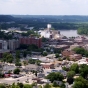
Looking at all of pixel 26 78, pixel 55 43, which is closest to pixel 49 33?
pixel 55 43

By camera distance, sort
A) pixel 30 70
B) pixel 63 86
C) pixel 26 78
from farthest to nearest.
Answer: pixel 30 70 → pixel 26 78 → pixel 63 86

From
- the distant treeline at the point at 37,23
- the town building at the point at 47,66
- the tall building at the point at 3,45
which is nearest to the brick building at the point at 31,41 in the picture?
the tall building at the point at 3,45

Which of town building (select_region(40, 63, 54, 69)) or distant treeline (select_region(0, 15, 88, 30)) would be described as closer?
town building (select_region(40, 63, 54, 69))

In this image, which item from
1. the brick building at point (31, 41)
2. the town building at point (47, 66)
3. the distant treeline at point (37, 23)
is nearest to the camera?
the town building at point (47, 66)

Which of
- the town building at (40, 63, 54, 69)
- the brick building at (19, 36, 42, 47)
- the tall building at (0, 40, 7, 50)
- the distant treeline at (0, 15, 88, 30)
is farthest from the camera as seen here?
the distant treeline at (0, 15, 88, 30)

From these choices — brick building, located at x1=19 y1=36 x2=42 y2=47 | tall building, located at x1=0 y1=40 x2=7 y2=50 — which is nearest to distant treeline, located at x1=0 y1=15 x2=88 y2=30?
brick building, located at x1=19 y1=36 x2=42 y2=47

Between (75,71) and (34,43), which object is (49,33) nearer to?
(34,43)

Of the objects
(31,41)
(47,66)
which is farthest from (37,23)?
(47,66)

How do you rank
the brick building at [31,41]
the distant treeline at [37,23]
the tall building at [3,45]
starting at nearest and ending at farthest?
the tall building at [3,45] → the brick building at [31,41] → the distant treeline at [37,23]

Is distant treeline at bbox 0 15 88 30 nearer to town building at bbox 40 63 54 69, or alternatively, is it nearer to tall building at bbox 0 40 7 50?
tall building at bbox 0 40 7 50

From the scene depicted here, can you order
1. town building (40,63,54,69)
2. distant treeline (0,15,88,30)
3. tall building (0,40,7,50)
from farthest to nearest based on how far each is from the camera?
distant treeline (0,15,88,30) → tall building (0,40,7,50) → town building (40,63,54,69)

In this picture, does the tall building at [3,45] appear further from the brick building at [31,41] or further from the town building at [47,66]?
the town building at [47,66]
